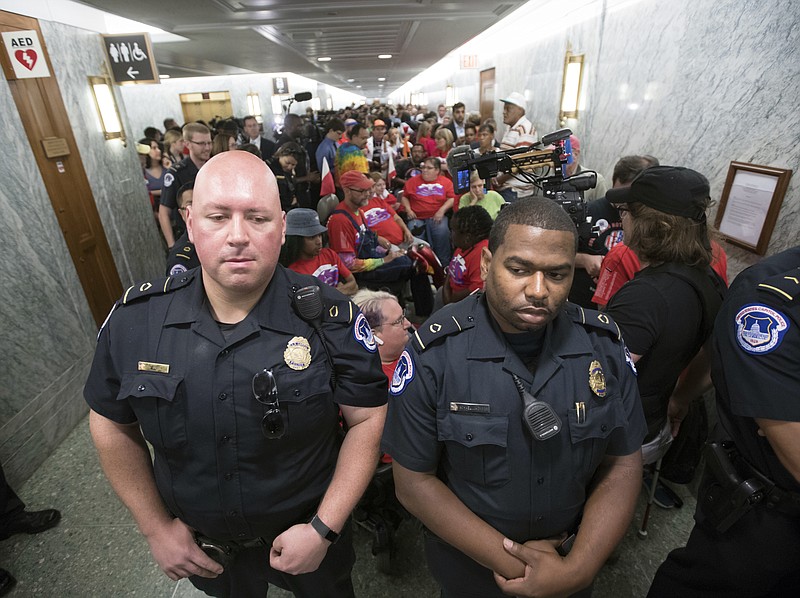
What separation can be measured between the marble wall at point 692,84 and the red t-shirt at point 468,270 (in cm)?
161

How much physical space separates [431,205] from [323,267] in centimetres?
249

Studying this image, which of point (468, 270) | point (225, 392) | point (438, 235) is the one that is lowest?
point (438, 235)

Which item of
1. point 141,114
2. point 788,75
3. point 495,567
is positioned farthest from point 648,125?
point 141,114

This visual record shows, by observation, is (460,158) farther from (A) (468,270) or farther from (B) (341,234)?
(B) (341,234)

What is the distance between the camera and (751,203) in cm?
246

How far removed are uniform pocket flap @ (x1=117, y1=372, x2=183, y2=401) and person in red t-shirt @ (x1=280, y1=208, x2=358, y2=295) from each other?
1.63 metres

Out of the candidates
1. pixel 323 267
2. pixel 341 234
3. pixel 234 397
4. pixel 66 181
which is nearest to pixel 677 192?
pixel 234 397

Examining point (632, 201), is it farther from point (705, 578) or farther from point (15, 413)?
point (15, 413)

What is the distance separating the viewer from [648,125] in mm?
3793

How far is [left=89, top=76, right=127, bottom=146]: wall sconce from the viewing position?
13.6ft

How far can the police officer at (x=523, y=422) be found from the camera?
3.94 feet

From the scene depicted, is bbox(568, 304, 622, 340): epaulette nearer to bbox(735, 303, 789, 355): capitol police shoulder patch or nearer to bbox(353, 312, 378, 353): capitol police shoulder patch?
bbox(735, 303, 789, 355): capitol police shoulder patch

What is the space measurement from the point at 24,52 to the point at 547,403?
13.7 feet

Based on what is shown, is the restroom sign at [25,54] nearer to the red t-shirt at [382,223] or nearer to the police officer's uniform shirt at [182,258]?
the police officer's uniform shirt at [182,258]
